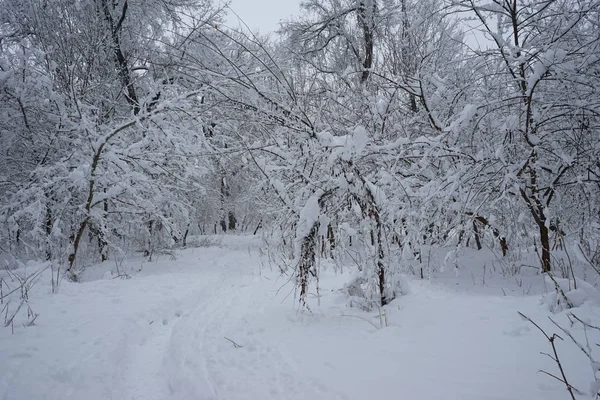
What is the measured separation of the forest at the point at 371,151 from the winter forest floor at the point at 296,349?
8cm

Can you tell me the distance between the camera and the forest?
3.03 m

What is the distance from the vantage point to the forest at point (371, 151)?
9.94 ft

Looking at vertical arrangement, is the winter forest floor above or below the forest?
below

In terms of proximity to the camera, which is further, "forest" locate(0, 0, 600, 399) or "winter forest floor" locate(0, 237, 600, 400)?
"forest" locate(0, 0, 600, 399)

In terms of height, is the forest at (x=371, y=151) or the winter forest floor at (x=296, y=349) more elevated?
the forest at (x=371, y=151)

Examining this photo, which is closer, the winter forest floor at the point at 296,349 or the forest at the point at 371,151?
the winter forest floor at the point at 296,349

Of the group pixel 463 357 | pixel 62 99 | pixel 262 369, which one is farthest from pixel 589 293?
pixel 62 99

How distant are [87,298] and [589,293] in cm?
581

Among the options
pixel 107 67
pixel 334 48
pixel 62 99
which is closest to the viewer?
pixel 62 99

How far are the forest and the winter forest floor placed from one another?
0.08 m

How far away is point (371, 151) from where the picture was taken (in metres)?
3.30

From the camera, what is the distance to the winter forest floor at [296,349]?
83.6 inches

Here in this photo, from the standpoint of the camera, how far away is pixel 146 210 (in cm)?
769

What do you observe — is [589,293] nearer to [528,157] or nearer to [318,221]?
[528,157]
